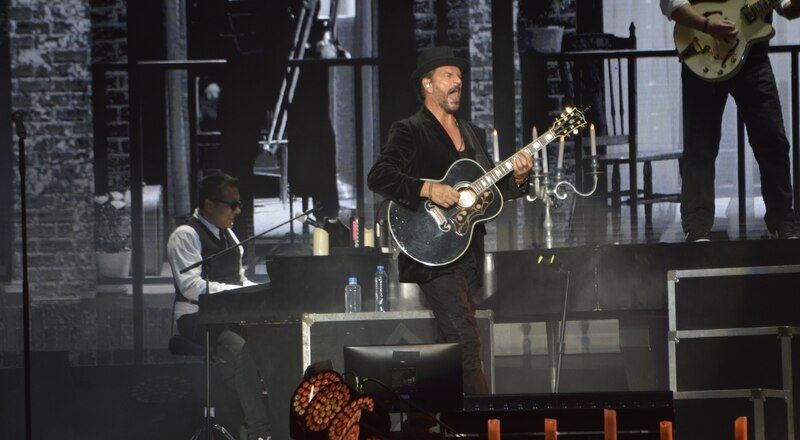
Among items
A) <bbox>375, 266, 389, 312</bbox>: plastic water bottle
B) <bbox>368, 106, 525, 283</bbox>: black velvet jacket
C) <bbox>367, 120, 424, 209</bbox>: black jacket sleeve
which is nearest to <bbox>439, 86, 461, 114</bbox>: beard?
<bbox>368, 106, 525, 283</bbox>: black velvet jacket

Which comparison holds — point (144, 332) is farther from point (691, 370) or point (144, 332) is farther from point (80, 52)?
point (691, 370)

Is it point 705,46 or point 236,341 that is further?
point 236,341

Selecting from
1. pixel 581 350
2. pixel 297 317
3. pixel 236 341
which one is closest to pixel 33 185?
pixel 236 341

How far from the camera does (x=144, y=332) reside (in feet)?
23.4

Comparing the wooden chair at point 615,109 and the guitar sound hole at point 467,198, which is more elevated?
the wooden chair at point 615,109

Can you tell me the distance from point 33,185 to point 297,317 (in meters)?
2.64

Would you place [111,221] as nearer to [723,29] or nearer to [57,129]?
[57,129]

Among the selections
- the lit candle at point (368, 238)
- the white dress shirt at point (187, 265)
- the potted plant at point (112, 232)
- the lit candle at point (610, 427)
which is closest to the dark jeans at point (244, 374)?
the white dress shirt at point (187, 265)

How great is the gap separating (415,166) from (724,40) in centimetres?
174

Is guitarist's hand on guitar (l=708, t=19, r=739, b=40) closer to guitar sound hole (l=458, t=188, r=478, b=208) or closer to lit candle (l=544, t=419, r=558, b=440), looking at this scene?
guitar sound hole (l=458, t=188, r=478, b=208)

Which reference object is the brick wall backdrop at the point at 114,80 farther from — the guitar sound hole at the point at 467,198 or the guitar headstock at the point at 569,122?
the guitar headstock at the point at 569,122

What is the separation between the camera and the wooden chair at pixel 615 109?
699 centimetres

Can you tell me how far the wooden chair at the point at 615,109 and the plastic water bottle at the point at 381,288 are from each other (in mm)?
2125

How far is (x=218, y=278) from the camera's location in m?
6.31
